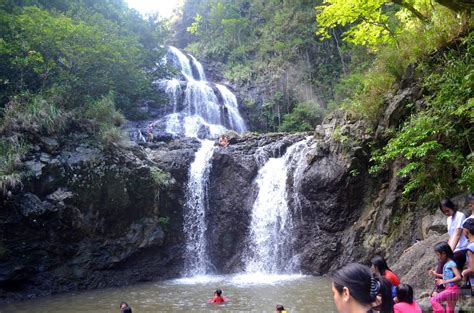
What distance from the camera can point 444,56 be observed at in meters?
9.80

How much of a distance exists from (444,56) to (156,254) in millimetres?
11132

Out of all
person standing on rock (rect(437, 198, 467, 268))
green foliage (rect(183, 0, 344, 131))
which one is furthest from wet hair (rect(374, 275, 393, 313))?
green foliage (rect(183, 0, 344, 131))

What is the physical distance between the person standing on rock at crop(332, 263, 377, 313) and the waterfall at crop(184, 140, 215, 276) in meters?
12.9

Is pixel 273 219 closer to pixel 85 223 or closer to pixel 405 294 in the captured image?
pixel 85 223

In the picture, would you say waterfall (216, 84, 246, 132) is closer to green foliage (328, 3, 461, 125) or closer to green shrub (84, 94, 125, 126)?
green shrub (84, 94, 125, 126)

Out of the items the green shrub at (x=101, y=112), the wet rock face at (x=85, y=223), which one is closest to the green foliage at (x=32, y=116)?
the wet rock face at (x=85, y=223)

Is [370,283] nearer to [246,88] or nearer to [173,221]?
[173,221]

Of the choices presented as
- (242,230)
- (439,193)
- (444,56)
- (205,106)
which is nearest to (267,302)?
(439,193)

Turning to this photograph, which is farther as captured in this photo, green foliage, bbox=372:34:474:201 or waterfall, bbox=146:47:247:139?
waterfall, bbox=146:47:247:139

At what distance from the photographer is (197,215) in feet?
50.2

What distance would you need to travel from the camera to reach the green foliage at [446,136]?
26.6 ft

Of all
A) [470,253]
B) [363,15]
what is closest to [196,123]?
[363,15]

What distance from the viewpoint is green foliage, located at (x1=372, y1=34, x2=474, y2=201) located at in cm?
809

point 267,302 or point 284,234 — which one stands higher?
point 284,234
